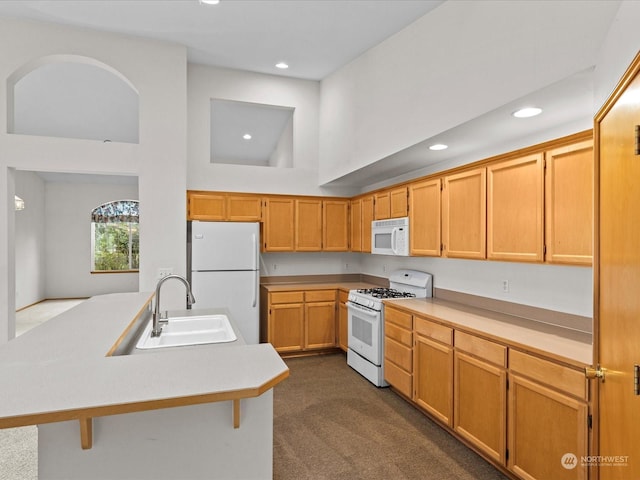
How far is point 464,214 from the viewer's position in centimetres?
315

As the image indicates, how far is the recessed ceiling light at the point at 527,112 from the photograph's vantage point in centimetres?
232

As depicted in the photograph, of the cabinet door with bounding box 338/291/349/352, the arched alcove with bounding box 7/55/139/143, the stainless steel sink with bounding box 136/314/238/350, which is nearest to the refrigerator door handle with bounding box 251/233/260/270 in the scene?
the cabinet door with bounding box 338/291/349/352

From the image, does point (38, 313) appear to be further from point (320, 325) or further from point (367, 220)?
point (367, 220)

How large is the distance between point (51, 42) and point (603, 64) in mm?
4538

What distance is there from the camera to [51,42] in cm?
376

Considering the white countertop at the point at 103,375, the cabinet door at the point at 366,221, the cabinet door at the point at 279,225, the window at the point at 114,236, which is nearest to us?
the white countertop at the point at 103,375

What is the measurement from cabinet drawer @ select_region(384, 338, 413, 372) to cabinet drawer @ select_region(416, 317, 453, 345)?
276mm

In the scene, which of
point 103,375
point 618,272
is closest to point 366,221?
point 618,272

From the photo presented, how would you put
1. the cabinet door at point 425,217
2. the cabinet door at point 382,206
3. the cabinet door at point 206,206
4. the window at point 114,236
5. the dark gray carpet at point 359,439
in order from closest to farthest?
the dark gray carpet at point 359,439 → the cabinet door at point 425,217 → the cabinet door at point 382,206 → the cabinet door at point 206,206 → the window at point 114,236

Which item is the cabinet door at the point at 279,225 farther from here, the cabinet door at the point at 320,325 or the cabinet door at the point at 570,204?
the cabinet door at the point at 570,204

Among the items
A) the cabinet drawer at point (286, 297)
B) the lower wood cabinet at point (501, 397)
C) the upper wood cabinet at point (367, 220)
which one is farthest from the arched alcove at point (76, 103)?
the lower wood cabinet at point (501, 397)

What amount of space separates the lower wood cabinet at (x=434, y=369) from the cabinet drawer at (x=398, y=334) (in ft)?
0.33

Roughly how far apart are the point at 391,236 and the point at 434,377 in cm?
161

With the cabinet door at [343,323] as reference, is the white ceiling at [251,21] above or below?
above
